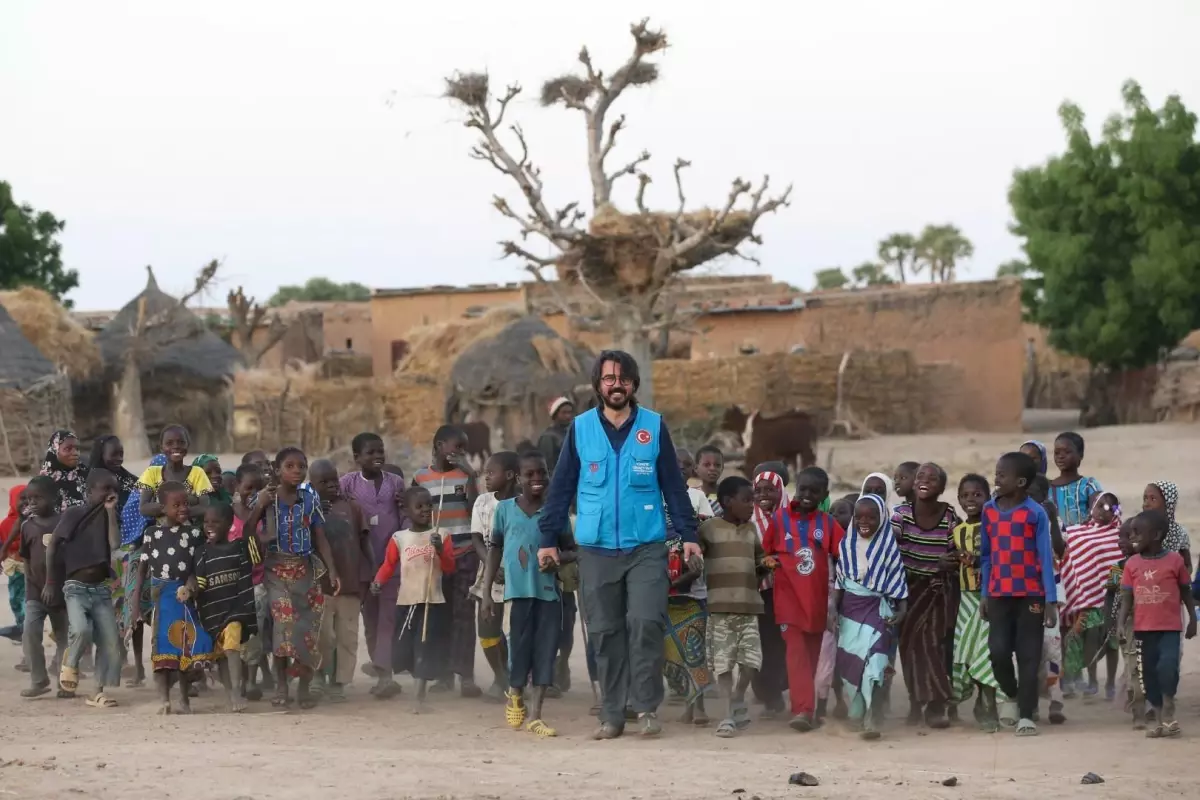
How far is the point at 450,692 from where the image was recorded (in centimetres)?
912

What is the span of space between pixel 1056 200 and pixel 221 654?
28.5 metres

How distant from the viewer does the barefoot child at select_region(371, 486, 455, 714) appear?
28.4ft

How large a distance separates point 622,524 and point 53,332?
2240cm

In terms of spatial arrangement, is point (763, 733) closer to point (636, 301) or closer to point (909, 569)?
point (909, 569)

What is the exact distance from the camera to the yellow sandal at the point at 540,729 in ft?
24.5

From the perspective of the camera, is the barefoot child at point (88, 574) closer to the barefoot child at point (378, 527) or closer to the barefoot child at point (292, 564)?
the barefoot child at point (292, 564)

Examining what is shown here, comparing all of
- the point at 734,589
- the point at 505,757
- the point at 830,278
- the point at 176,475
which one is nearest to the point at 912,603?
the point at 734,589

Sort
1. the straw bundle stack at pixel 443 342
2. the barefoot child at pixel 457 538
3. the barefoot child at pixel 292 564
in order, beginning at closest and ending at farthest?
the barefoot child at pixel 292 564
the barefoot child at pixel 457 538
the straw bundle stack at pixel 443 342

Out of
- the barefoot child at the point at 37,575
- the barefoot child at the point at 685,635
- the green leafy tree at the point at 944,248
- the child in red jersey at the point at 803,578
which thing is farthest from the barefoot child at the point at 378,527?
the green leafy tree at the point at 944,248

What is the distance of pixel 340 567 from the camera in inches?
343

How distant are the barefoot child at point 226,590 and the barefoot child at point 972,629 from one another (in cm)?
365

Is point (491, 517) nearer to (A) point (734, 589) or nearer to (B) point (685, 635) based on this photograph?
(B) point (685, 635)

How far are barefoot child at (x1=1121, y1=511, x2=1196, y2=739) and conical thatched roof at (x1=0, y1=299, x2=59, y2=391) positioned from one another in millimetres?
20635

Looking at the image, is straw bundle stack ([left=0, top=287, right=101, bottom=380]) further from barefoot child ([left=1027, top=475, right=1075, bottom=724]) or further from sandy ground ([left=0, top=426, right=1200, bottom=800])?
barefoot child ([left=1027, top=475, right=1075, bottom=724])
